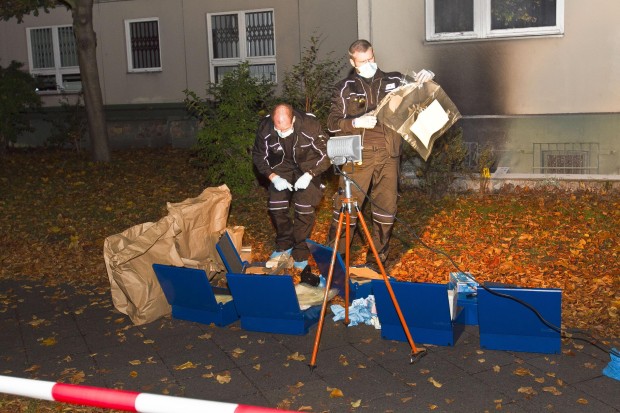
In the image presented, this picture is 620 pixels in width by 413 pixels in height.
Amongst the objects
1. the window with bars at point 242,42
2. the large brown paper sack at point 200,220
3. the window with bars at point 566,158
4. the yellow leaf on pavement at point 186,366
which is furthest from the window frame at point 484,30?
the yellow leaf on pavement at point 186,366

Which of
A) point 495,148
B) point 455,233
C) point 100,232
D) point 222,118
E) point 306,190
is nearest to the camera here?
point 306,190

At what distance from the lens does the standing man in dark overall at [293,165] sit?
7.88 metres

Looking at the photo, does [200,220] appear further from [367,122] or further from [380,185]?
[367,122]

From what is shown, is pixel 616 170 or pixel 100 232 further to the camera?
pixel 616 170

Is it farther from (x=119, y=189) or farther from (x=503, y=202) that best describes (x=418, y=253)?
(x=119, y=189)

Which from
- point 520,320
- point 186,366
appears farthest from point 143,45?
point 520,320

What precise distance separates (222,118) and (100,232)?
8.18 feet

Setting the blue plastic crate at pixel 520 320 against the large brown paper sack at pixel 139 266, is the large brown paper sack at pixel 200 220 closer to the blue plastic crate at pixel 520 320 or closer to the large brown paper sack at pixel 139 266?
the large brown paper sack at pixel 139 266

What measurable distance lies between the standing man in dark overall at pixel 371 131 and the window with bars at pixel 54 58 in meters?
15.3

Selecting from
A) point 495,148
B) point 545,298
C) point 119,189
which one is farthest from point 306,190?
point 119,189

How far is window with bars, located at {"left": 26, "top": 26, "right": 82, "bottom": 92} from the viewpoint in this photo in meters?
21.2

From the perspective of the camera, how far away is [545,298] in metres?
5.43

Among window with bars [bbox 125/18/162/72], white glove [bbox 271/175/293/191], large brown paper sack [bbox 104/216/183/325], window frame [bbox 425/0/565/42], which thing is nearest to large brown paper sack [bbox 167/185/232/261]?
large brown paper sack [bbox 104/216/183/325]

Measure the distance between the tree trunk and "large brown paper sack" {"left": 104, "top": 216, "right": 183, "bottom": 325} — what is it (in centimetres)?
994
